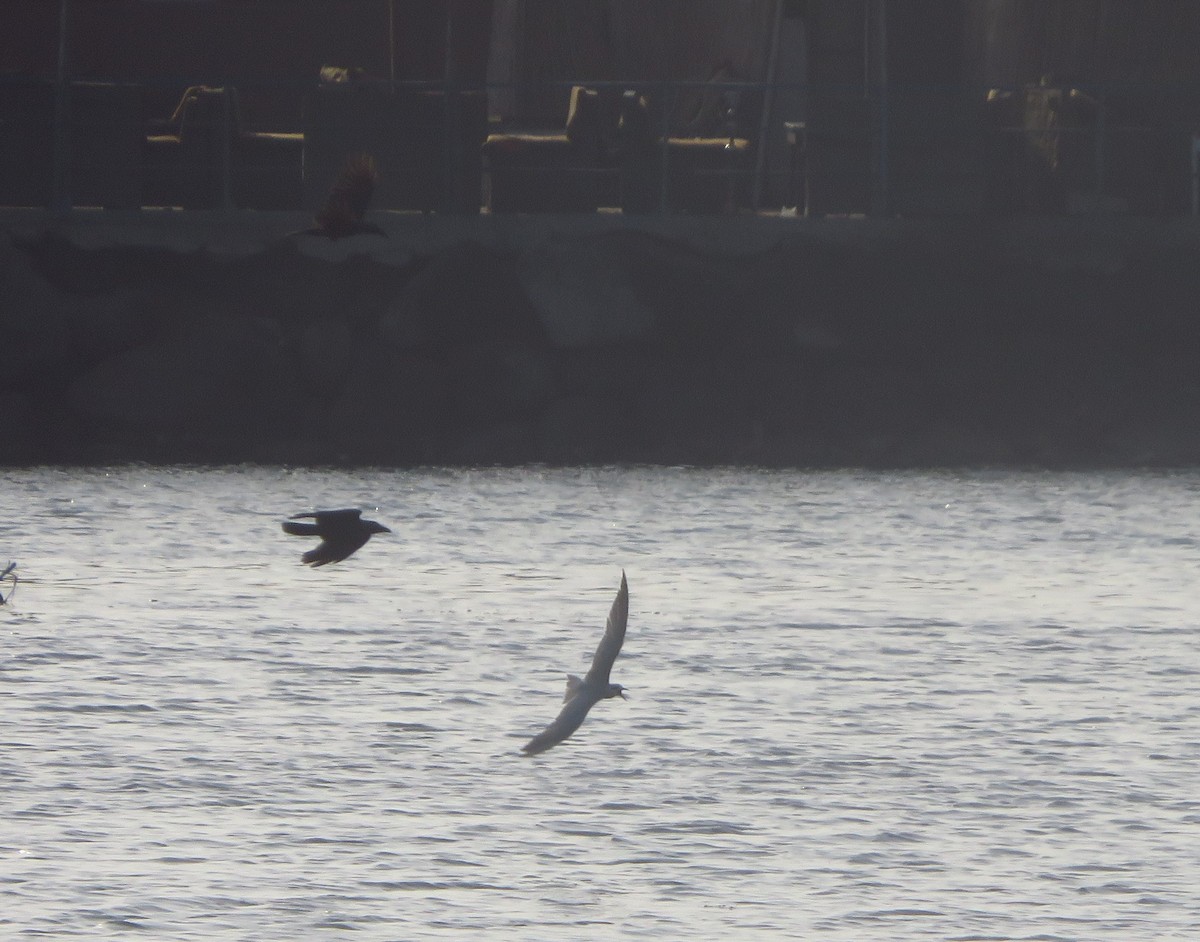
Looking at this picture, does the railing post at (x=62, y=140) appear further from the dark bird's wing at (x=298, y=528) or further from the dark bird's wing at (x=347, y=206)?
the dark bird's wing at (x=298, y=528)

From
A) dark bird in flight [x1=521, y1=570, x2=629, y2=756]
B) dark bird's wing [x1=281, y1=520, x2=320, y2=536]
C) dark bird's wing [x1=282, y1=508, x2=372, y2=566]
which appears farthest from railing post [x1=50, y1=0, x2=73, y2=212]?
dark bird in flight [x1=521, y1=570, x2=629, y2=756]

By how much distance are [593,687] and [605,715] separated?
3.68 metres

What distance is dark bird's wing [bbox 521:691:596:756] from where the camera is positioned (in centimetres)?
867

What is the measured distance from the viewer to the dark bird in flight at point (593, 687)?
8.75 metres

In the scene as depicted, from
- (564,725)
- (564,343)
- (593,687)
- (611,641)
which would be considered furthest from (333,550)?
(564,343)

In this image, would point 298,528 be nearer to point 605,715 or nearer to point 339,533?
point 339,533

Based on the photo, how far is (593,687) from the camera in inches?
364

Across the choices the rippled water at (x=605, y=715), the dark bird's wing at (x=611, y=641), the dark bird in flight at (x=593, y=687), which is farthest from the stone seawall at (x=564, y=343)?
the dark bird's wing at (x=611, y=641)

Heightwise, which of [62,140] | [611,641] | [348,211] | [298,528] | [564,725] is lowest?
[564,725]

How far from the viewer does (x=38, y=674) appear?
1341cm

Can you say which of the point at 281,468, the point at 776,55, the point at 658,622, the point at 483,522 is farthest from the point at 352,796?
the point at 776,55

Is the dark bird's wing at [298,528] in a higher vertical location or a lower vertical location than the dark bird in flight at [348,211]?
lower

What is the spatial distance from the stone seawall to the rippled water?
3.90ft

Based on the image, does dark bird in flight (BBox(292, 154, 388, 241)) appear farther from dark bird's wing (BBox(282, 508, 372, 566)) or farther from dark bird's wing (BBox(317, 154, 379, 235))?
dark bird's wing (BBox(282, 508, 372, 566))
